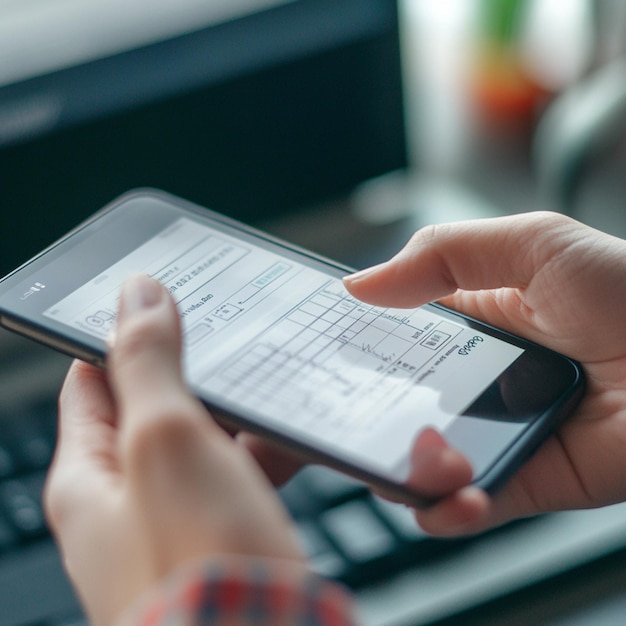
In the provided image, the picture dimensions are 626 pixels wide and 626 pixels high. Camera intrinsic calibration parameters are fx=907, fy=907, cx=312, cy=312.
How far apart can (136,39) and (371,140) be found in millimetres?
174

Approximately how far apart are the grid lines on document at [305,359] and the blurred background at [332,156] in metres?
0.12

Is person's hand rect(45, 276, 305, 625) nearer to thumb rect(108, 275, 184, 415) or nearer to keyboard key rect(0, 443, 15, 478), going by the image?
thumb rect(108, 275, 184, 415)

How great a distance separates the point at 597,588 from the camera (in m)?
0.44

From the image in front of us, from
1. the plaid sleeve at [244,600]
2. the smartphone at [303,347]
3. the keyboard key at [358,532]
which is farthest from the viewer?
the keyboard key at [358,532]

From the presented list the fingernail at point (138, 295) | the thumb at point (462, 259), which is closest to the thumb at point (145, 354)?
the fingernail at point (138, 295)

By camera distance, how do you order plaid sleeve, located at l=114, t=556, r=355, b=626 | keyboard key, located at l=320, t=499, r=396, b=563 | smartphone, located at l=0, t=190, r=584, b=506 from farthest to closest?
1. keyboard key, located at l=320, t=499, r=396, b=563
2. smartphone, located at l=0, t=190, r=584, b=506
3. plaid sleeve, located at l=114, t=556, r=355, b=626

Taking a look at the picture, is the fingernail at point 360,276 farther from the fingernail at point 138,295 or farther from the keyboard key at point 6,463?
the keyboard key at point 6,463

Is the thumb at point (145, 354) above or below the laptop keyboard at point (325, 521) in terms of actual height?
above

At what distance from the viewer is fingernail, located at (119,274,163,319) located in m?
0.31

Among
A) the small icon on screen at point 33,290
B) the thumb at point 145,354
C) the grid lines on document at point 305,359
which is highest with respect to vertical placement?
the thumb at point 145,354

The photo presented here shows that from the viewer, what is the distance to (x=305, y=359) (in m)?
0.36

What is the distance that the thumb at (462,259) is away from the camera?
385 mm

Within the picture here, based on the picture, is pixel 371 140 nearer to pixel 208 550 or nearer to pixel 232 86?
pixel 232 86

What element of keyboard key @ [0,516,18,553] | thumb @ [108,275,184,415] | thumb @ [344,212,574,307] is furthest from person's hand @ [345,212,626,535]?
keyboard key @ [0,516,18,553]
